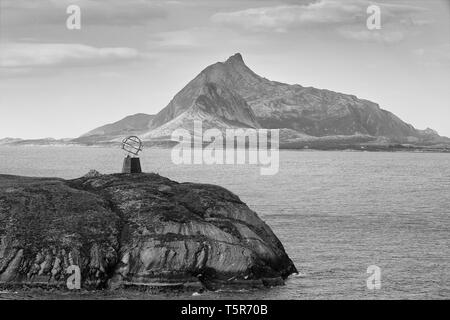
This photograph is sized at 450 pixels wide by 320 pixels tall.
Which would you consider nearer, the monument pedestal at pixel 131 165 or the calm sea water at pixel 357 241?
the calm sea water at pixel 357 241

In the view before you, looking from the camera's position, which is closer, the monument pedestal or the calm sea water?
the calm sea water

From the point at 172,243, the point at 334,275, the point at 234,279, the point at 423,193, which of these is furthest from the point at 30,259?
the point at 423,193

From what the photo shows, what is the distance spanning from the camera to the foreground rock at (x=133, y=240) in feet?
195

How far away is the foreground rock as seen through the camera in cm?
5950

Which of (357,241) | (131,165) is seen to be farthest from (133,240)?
(357,241)

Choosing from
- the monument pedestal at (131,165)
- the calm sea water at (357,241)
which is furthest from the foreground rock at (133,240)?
the monument pedestal at (131,165)

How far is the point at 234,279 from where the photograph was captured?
200 ft

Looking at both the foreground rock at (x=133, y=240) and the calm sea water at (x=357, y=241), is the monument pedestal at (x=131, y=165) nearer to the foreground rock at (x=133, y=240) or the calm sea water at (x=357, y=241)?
the foreground rock at (x=133, y=240)

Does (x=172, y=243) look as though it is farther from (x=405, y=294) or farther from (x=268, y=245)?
(x=405, y=294)

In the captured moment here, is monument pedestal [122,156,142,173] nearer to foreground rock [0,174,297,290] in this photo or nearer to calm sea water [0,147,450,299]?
foreground rock [0,174,297,290]

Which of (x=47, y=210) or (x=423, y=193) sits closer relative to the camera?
(x=47, y=210)

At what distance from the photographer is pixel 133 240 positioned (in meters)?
61.9

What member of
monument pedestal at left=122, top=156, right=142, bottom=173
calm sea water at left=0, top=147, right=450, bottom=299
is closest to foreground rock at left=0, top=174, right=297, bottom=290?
calm sea water at left=0, top=147, right=450, bottom=299

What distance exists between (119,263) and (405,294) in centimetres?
2278
